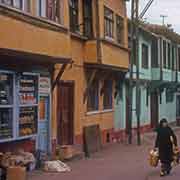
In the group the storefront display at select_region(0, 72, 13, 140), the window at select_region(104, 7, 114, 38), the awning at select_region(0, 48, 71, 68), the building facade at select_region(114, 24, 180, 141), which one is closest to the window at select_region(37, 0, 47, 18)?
the awning at select_region(0, 48, 71, 68)

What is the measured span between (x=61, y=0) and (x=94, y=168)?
17.0ft

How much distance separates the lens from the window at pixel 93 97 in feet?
82.5

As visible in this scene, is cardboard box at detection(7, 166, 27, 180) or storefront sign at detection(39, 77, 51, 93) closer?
cardboard box at detection(7, 166, 27, 180)

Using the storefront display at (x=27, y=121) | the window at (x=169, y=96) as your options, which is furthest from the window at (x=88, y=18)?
Result: the window at (x=169, y=96)

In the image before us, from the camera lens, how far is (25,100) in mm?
17266

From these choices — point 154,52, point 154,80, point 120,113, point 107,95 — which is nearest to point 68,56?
point 107,95

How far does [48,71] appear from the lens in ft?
63.5

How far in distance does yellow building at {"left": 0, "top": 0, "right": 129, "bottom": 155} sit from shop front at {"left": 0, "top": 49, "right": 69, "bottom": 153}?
0.03 m

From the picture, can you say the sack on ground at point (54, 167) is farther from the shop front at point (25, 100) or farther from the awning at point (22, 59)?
the awning at point (22, 59)

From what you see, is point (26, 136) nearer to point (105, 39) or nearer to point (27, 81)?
point (27, 81)

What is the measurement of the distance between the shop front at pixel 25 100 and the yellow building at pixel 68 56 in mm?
30

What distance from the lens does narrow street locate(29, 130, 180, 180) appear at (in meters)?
16.4

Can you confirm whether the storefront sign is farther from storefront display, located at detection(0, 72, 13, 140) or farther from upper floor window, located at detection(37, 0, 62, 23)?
storefront display, located at detection(0, 72, 13, 140)

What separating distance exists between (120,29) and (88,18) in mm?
5185
